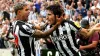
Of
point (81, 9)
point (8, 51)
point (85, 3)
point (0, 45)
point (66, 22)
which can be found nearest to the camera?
point (66, 22)

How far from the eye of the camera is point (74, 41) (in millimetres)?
6977

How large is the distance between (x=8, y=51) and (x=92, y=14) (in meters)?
4.85

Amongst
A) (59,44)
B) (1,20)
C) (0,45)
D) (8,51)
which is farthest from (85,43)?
(1,20)

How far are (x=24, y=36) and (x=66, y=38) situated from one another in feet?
2.51

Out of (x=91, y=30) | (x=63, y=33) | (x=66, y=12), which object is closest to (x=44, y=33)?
(x=63, y=33)

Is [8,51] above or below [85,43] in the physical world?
below

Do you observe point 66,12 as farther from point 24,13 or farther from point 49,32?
point 49,32

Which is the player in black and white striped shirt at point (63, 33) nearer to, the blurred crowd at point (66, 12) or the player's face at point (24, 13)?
the player's face at point (24, 13)

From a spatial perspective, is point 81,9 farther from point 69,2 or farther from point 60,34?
point 60,34

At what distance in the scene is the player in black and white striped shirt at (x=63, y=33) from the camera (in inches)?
269

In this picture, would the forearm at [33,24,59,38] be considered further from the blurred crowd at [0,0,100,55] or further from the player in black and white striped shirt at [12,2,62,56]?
the blurred crowd at [0,0,100,55]

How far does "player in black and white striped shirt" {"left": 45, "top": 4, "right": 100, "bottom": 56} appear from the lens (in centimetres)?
683

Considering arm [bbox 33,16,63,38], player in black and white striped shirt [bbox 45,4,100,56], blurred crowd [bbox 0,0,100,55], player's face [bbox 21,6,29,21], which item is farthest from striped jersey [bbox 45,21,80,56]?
blurred crowd [bbox 0,0,100,55]

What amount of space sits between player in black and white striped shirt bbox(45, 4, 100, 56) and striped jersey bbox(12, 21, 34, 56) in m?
0.41
